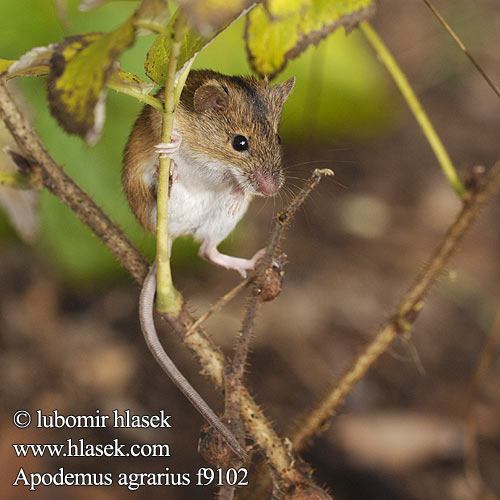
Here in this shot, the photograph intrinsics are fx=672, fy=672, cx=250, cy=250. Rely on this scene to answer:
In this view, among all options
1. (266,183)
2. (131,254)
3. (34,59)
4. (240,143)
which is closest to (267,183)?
(266,183)

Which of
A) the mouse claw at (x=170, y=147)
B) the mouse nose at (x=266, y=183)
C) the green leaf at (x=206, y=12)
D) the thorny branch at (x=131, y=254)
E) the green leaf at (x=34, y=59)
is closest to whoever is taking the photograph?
the green leaf at (x=206, y=12)

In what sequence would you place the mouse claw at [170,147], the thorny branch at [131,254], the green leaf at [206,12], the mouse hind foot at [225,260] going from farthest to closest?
the mouse hind foot at [225,260] → the thorny branch at [131,254] → the mouse claw at [170,147] → the green leaf at [206,12]

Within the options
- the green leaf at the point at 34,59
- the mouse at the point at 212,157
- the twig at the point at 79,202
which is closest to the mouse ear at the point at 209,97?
the mouse at the point at 212,157

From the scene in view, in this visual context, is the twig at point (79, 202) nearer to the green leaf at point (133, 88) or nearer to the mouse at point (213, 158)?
the mouse at point (213, 158)

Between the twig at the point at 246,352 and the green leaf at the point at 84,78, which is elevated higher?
the green leaf at the point at 84,78

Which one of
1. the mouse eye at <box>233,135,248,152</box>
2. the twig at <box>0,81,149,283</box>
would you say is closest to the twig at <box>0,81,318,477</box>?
the twig at <box>0,81,149,283</box>

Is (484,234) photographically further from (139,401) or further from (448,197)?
(139,401)

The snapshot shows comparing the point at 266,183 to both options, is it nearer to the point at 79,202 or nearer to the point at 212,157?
the point at 212,157

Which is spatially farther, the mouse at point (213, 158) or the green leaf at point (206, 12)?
the mouse at point (213, 158)
